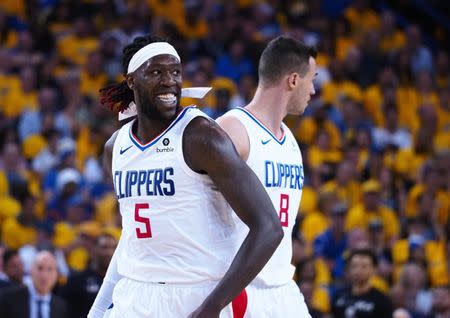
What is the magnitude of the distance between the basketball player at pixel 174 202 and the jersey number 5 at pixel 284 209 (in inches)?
18.1

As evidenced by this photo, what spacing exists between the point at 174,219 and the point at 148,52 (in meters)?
0.71

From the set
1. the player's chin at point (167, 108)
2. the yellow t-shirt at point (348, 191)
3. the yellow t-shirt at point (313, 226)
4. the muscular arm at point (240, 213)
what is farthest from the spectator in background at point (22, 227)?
the muscular arm at point (240, 213)

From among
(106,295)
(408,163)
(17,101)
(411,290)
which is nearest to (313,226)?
(411,290)

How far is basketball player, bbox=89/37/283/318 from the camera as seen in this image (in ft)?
13.6

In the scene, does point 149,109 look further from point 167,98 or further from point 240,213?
point 240,213

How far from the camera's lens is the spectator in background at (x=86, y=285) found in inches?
344

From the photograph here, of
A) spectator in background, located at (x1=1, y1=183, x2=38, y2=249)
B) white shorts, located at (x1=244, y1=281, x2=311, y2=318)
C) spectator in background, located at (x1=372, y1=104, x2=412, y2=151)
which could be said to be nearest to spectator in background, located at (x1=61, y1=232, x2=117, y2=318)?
spectator in background, located at (x1=1, y1=183, x2=38, y2=249)

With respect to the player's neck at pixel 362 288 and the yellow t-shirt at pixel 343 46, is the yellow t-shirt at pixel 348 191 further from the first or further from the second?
the yellow t-shirt at pixel 343 46

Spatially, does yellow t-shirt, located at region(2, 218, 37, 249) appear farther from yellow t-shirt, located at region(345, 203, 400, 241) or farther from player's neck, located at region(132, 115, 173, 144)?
player's neck, located at region(132, 115, 173, 144)

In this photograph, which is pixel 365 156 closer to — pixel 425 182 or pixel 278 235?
pixel 425 182

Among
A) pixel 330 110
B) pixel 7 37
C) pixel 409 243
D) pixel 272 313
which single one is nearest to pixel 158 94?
pixel 272 313

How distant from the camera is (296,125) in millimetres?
13094

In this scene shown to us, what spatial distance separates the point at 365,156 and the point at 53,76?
161 inches

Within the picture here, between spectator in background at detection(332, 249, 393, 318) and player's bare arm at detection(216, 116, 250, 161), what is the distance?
13.7 ft
